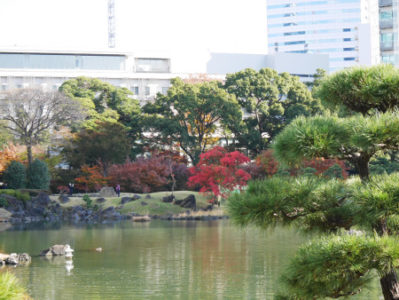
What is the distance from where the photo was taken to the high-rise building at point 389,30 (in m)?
25.2

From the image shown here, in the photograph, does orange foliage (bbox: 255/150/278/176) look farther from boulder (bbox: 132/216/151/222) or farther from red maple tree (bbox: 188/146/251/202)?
boulder (bbox: 132/216/151/222)

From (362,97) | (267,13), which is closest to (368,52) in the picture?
(267,13)

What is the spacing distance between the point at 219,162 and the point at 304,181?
77.6 ft

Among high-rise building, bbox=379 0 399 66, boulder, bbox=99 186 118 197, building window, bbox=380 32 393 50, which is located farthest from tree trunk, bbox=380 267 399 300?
boulder, bbox=99 186 118 197

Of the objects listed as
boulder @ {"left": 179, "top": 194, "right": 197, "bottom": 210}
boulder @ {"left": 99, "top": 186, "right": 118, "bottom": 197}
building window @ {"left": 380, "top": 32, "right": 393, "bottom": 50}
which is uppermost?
building window @ {"left": 380, "top": 32, "right": 393, "bottom": 50}

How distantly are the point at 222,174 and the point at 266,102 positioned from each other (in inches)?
282

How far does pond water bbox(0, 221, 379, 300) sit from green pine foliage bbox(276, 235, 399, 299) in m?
1.92

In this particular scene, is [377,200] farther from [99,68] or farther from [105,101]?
[99,68]

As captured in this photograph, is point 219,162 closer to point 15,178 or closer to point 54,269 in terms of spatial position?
point 15,178

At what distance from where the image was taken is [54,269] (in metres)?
13.7

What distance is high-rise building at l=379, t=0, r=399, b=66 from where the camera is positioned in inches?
993

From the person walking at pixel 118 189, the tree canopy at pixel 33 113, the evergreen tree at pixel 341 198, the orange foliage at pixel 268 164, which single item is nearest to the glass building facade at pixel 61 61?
the tree canopy at pixel 33 113

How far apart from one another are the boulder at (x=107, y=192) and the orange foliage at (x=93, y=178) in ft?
3.26

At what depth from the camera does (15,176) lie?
30.0m
